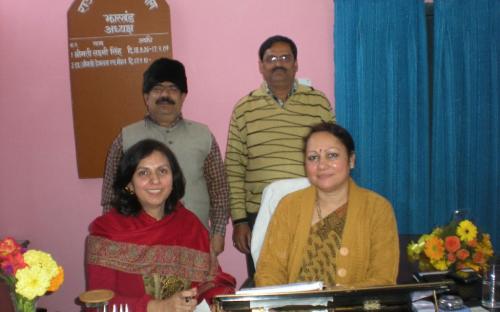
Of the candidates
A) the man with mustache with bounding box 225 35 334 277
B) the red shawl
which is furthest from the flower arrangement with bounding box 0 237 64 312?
the man with mustache with bounding box 225 35 334 277

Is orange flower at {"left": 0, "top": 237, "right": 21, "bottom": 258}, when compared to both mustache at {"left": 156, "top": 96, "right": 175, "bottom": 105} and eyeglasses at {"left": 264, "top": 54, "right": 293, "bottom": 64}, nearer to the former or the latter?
mustache at {"left": 156, "top": 96, "right": 175, "bottom": 105}

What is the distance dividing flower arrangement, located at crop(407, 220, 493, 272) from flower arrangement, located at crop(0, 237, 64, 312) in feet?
4.50

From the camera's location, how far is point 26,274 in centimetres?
130

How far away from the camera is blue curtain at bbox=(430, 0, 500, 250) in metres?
3.41

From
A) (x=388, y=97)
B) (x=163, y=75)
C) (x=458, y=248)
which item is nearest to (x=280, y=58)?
(x=163, y=75)

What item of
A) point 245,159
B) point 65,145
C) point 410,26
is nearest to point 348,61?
point 410,26

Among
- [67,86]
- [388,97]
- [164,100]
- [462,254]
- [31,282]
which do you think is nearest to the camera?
[31,282]

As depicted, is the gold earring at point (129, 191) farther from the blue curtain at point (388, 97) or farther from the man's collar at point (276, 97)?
the blue curtain at point (388, 97)

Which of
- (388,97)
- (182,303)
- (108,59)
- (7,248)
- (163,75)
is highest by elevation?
(108,59)

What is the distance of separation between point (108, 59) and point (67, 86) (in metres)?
0.39

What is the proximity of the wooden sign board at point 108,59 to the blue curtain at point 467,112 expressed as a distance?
1948 mm

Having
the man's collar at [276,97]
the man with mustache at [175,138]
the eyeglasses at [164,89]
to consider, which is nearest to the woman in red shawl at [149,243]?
the man with mustache at [175,138]

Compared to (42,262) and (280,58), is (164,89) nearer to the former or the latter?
(280,58)

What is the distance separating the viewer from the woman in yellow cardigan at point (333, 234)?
2020mm
